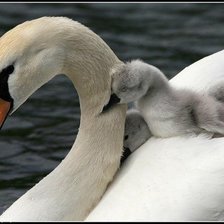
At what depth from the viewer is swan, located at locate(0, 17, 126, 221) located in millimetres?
5414

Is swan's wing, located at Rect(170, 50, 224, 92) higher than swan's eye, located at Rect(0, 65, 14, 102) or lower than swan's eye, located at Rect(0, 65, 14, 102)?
lower

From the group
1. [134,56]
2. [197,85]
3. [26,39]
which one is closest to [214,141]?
[197,85]

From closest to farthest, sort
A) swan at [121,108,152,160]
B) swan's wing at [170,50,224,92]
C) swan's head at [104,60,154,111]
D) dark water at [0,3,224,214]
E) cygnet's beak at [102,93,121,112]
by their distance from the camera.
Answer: swan's head at [104,60,154,111] < cygnet's beak at [102,93,121,112] < swan at [121,108,152,160] < swan's wing at [170,50,224,92] < dark water at [0,3,224,214]

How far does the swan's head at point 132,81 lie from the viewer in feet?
18.0

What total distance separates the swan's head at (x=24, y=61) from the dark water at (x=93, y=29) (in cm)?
149

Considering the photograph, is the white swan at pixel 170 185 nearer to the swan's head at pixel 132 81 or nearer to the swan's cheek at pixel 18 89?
the swan's head at pixel 132 81

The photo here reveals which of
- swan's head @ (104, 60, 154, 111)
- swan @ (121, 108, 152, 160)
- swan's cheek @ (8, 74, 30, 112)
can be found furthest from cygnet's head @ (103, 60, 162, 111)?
swan's cheek @ (8, 74, 30, 112)

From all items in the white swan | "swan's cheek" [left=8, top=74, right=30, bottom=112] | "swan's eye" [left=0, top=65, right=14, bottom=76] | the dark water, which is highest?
"swan's eye" [left=0, top=65, right=14, bottom=76]

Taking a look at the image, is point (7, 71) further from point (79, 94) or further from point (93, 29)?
point (93, 29)

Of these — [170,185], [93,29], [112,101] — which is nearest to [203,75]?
[112,101]

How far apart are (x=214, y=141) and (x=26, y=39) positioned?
110 centimetres

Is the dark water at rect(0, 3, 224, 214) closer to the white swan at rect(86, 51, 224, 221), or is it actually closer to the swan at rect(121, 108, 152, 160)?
the swan at rect(121, 108, 152, 160)

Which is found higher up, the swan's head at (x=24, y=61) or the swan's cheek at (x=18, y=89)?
the swan's head at (x=24, y=61)

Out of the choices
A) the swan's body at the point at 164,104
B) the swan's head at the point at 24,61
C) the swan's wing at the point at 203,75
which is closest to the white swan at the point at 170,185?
the swan's body at the point at 164,104
